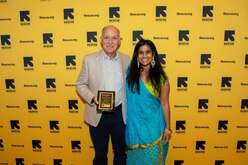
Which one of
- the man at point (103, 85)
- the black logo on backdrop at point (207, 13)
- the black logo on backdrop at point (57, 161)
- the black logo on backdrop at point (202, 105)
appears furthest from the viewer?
the black logo on backdrop at point (57, 161)

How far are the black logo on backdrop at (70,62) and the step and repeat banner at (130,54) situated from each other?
1 cm

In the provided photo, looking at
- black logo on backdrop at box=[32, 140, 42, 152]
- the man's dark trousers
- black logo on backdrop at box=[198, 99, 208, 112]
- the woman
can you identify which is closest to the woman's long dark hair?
the woman

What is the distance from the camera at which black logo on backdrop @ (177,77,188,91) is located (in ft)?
9.11

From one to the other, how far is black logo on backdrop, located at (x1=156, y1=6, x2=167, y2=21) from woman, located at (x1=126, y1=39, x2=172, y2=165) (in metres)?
0.51

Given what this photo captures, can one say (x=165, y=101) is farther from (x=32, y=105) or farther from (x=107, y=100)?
(x=32, y=105)

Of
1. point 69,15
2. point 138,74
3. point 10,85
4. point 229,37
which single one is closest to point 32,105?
point 10,85

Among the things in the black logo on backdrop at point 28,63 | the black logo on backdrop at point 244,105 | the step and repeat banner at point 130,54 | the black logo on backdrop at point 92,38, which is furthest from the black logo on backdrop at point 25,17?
the black logo on backdrop at point 244,105

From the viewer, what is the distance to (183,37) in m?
2.68

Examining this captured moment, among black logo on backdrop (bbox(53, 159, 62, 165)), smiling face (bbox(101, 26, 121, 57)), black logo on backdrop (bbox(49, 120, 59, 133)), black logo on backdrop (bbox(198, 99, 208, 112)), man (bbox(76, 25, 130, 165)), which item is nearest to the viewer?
smiling face (bbox(101, 26, 121, 57))

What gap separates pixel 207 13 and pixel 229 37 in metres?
0.34

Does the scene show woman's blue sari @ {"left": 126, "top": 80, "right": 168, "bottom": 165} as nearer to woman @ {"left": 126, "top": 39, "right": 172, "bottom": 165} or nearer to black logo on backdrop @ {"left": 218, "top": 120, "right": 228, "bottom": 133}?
woman @ {"left": 126, "top": 39, "right": 172, "bottom": 165}

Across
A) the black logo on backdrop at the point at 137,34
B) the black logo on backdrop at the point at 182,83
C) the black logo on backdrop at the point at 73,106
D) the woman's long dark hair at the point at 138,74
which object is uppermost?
the black logo on backdrop at the point at 137,34

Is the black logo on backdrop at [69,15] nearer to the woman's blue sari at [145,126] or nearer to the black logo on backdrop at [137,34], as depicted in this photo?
the black logo on backdrop at [137,34]

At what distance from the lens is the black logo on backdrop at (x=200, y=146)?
115 inches
